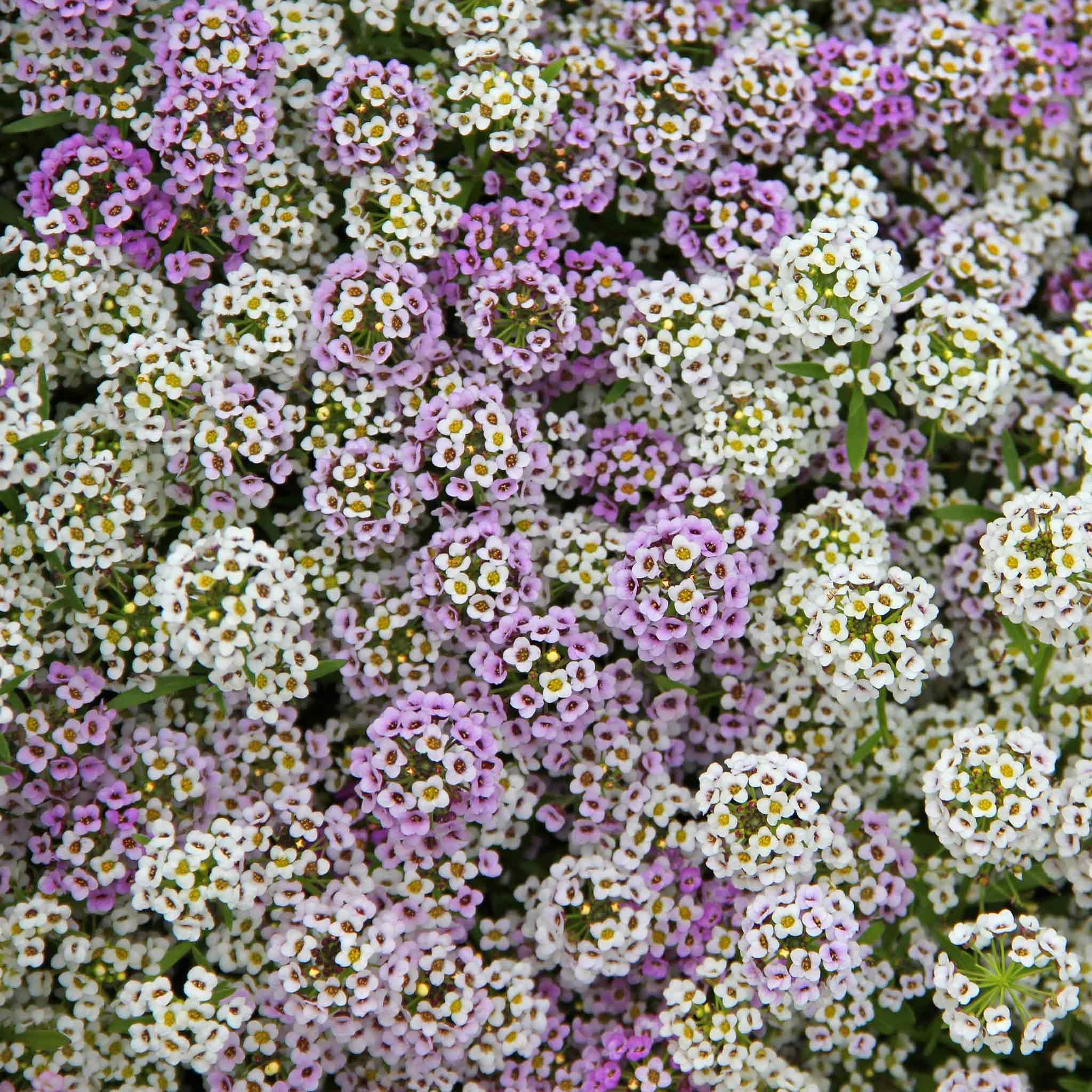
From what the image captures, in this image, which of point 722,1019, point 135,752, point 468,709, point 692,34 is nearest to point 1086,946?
point 722,1019

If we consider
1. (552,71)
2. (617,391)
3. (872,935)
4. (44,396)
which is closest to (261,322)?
(44,396)

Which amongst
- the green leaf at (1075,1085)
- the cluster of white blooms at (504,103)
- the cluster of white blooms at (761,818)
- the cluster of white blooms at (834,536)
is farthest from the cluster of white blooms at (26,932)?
the green leaf at (1075,1085)

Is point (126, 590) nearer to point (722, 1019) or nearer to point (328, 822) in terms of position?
point (328, 822)

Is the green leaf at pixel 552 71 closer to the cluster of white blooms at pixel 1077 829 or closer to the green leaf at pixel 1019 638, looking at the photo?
the green leaf at pixel 1019 638

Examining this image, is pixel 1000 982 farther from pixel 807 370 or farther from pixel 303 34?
pixel 303 34

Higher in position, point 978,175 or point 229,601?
point 978,175

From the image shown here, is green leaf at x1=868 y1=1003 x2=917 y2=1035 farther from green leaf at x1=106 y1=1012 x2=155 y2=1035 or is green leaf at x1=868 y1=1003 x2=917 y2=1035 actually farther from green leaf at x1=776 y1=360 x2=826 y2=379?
green leaf at x1=106 y1=1012 x2=155 y2=1035

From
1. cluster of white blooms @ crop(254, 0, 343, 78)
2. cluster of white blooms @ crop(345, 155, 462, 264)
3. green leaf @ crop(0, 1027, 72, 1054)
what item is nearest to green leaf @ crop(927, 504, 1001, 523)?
cluster of white blooms @ crop(345, 155, 462, 264)
